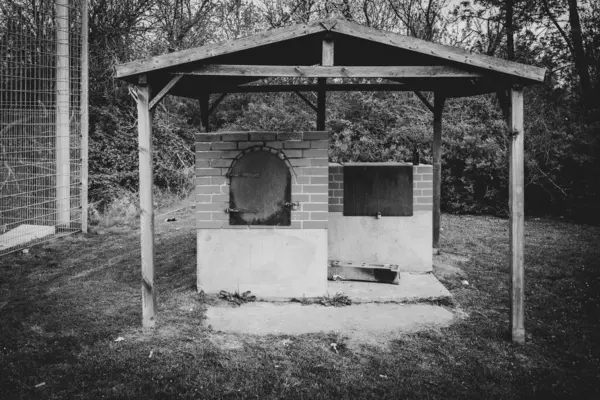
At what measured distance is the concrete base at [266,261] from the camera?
5.52 meters

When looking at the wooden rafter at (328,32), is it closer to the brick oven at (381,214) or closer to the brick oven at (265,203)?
the brick oven at (265,203)

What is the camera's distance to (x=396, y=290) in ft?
19.1

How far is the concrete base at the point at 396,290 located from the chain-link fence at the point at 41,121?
5.68 meters

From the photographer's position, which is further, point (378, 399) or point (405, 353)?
point (405, 353)

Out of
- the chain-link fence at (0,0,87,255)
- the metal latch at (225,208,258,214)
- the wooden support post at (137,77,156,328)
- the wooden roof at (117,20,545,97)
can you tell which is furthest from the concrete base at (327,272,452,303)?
the chain-link fence at (0,0,87,255)

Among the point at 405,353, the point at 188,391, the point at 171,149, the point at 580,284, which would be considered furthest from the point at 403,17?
the point at 188,391

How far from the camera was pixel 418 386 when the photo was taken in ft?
11.9

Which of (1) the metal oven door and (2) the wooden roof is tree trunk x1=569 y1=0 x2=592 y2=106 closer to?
(2) the wooden roof

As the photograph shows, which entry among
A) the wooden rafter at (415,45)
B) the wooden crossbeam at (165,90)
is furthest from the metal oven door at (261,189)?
the wooden rafter at (415,45)

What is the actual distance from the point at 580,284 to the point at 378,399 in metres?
4.30

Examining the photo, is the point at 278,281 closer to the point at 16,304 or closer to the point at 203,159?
the point at 203,159

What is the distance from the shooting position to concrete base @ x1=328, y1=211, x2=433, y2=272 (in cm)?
656

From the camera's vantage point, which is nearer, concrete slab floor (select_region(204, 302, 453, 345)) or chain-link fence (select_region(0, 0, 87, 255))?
concrete slab floor (select_region(204, 302, 453, 345))

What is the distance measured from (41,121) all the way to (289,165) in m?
5.64
